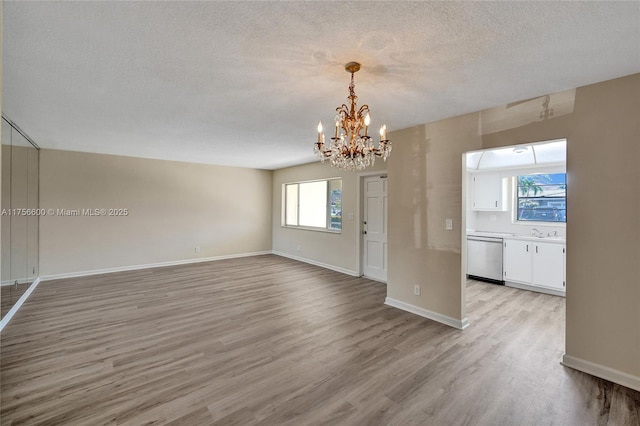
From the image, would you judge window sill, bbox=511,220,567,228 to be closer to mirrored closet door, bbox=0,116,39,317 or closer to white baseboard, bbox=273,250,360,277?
white baseboard, bbox=273,250,360,277

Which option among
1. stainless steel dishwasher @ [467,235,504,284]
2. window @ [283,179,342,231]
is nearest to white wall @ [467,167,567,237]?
stainless steel dishwasher @ [467,235,504,284]

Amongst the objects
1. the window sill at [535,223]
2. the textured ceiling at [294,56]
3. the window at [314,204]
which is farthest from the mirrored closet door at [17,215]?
the window sill at [535,223]

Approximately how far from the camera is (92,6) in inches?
61.2

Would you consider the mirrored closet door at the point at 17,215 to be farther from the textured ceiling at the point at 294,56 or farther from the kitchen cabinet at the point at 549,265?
the kitchen cabinet at the point at 549,265

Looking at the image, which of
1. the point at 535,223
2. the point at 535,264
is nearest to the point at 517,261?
the point at 535,264

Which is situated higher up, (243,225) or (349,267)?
(243,225)

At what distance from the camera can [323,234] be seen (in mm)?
6570

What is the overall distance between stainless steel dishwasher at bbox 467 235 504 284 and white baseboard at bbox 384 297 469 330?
2.15 metres

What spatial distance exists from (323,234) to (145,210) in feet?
13.0

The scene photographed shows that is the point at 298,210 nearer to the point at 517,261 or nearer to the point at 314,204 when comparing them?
the point at 314,204

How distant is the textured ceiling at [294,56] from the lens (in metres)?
1.59

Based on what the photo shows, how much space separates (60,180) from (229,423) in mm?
5809

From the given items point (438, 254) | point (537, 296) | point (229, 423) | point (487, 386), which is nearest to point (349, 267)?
point (438, 254)

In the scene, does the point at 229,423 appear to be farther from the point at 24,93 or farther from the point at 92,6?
the point at 24,93
